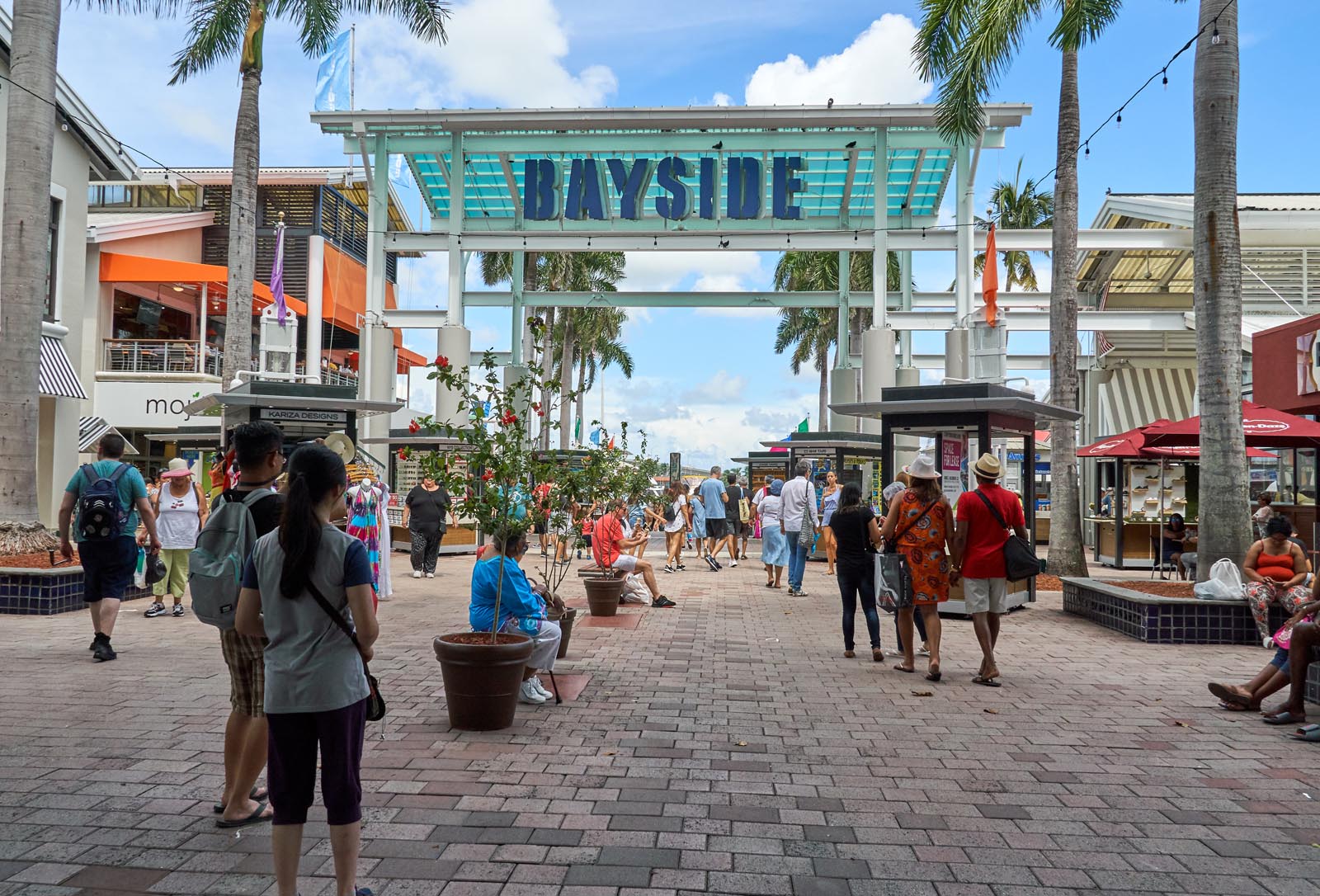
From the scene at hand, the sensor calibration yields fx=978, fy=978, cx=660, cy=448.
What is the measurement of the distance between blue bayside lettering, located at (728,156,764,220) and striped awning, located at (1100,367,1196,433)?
13.4 meters

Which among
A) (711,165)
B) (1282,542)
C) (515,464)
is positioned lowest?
(1282,542)

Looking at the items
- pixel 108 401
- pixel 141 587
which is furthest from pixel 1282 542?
pixel 108 401

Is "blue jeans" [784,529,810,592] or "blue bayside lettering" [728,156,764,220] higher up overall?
"blue bayside lettering" [728,156,764,220]

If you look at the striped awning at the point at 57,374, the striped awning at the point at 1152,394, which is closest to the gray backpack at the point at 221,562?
the striped awning at the point at 57,374

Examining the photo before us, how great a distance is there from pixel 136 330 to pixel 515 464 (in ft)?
91.5

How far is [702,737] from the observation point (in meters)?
5.83

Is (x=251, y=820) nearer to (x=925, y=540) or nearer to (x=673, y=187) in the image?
(x=925, y=540)

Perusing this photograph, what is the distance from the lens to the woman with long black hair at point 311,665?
322 cm

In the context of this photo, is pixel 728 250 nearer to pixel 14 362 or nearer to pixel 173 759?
pixel 14 362

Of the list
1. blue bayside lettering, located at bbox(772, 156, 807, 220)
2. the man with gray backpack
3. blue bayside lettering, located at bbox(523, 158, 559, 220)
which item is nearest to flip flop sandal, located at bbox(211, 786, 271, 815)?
the man with gray backpack

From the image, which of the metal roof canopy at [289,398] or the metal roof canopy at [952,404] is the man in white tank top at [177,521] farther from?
the metal roof canopy at [952,404]

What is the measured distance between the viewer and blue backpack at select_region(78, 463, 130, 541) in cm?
765

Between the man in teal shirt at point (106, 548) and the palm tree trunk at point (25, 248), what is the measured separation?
5.20m

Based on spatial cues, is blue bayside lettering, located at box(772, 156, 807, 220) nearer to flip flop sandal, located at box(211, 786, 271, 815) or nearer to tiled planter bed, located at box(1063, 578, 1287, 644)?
tiled planter bed, located at box(1063, 578, 1287, 644)
